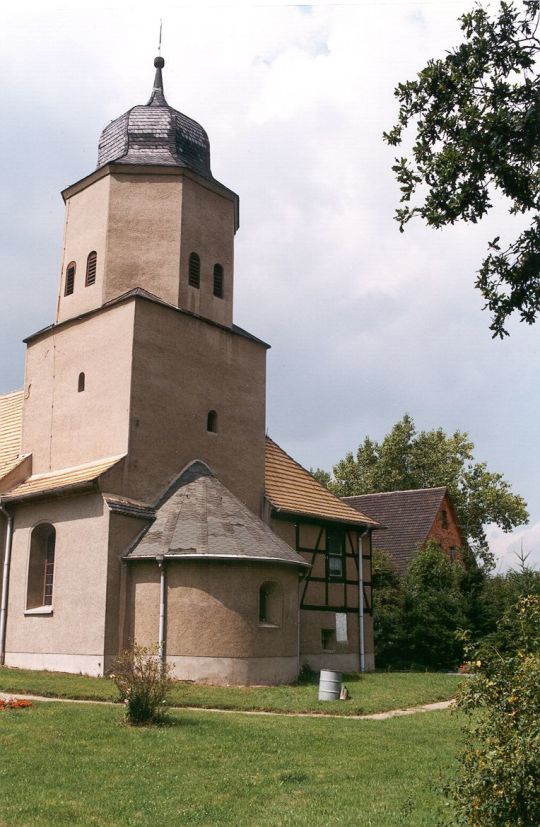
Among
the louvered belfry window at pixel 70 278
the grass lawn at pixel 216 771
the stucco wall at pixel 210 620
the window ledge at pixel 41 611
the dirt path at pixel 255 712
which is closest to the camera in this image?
the grass lawn at pixel 216 771

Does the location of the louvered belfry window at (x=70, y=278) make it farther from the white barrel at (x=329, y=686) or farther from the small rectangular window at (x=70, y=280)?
the white barrel at (x=329, y=686)

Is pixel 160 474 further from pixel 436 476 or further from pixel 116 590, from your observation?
pixel 436 476

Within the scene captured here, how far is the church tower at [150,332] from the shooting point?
74.7 ft

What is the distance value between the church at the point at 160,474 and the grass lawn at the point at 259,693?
1013mm

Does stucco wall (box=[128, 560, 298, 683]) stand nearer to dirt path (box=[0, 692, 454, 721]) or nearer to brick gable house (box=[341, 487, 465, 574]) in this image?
dirt path (box=[0, 692, 454, 721])

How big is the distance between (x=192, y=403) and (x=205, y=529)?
→ 455 cm

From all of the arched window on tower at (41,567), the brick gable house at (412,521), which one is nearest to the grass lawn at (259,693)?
the arched window on tower at (41,567)

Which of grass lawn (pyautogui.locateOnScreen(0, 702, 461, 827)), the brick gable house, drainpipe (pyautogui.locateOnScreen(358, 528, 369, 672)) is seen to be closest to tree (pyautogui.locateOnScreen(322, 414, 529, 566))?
the brick gable house

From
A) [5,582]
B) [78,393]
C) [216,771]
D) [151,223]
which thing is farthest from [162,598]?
[151,223]

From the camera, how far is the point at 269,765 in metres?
10.5

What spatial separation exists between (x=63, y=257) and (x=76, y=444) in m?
6.39

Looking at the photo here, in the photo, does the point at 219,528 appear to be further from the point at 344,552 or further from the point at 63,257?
the point at 63,257

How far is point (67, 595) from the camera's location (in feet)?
68.9

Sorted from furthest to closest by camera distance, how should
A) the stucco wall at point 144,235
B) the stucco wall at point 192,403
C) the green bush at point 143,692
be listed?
1. the stucco wall at point 144,235
2. the stucco wall at point 192,403
3. the green bush at point 143,692
